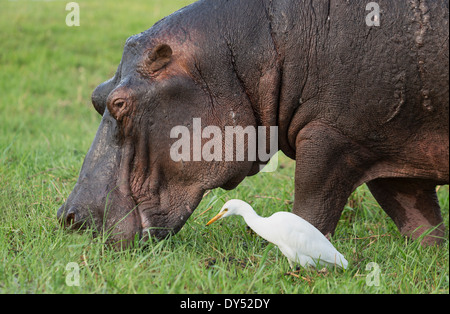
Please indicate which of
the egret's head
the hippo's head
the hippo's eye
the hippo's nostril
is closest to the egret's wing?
the egret's head

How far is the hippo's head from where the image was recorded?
387 centimetres

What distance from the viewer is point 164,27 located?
4.02m

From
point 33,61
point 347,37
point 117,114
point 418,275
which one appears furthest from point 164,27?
point 33,61

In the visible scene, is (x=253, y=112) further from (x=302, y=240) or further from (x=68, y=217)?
(x=68, y=217)

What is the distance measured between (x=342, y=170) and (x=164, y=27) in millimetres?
1385

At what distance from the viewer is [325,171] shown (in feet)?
12.7

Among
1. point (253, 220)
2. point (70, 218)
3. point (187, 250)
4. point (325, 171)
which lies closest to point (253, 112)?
point (325, 171)

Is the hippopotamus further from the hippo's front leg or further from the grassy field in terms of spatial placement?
the grassy field

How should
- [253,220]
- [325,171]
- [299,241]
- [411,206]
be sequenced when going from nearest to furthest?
[299,241]
[253,220]
[325,171]
[411,206]

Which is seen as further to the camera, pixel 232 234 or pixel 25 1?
pixel 25 1

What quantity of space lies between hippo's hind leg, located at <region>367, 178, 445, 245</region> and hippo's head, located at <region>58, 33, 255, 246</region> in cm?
114

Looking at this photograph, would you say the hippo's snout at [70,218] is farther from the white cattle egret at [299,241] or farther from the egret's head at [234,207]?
the white cattle egret at [299,241]

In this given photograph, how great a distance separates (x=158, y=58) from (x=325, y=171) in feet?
3.94
